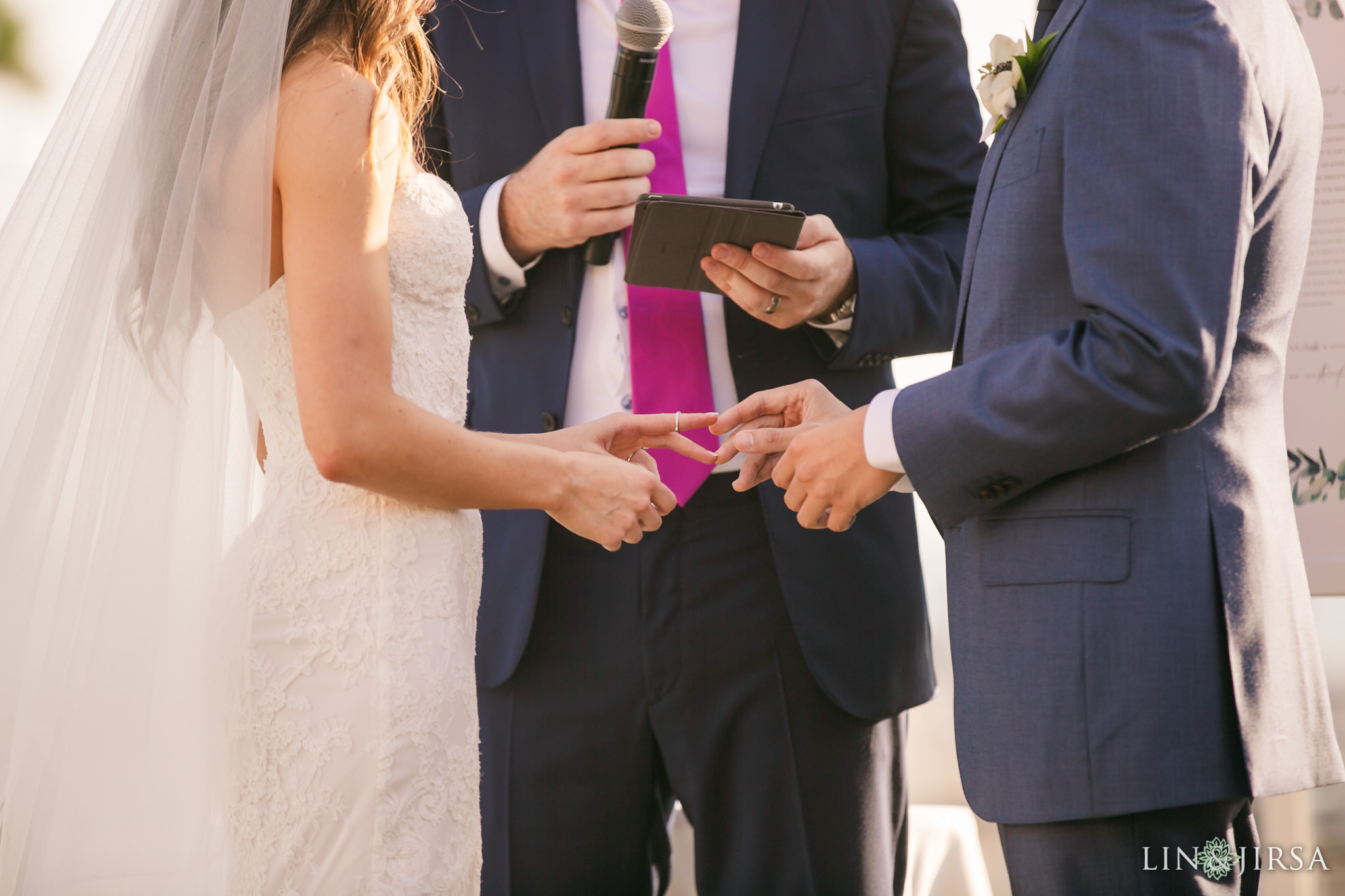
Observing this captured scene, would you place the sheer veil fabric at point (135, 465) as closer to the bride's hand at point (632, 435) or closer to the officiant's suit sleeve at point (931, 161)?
the bride's hand at point (632, 435)

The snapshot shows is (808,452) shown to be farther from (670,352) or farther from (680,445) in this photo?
(670,352)

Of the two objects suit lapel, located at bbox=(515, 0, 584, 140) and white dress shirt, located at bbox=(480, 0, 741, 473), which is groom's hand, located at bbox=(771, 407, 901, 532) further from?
suit lapel, located at bbox=(515, 0, 584, 140)

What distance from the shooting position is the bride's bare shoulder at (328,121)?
53.4 inches

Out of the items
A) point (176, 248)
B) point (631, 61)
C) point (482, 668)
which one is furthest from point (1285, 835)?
point (176, 248)

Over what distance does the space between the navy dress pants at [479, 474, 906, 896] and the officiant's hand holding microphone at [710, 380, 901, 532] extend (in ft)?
0.66

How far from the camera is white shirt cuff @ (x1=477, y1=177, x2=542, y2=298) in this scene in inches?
78.6

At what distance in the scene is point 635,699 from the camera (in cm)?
193

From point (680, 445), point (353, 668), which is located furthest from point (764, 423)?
point (353, 668)

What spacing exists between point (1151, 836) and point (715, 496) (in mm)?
908

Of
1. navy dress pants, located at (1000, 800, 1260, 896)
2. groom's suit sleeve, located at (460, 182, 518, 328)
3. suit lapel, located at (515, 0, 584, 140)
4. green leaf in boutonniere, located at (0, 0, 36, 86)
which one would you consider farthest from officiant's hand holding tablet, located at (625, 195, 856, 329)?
green leaf in boutonniere, located at (0, 0, 36, 86)

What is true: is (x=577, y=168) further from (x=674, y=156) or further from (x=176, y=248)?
(x=176, y=248)

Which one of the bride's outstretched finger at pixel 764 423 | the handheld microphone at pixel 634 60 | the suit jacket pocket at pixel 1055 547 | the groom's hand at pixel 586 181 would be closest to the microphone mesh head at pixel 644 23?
the handheld microphone at pixel 634 60

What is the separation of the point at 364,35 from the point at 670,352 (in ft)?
2.43

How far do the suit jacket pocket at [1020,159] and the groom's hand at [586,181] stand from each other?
648mm
